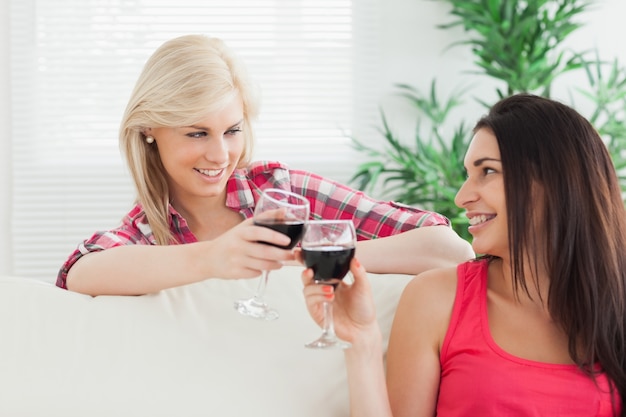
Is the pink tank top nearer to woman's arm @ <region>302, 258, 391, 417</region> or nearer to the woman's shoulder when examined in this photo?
the woman's shoulder

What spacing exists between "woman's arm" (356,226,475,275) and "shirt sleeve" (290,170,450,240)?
19cm

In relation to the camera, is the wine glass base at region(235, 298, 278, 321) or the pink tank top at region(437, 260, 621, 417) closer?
the wine glass base at region(235, 298, 278, 321)

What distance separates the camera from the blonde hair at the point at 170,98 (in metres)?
2.08

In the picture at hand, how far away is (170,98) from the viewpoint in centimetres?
208

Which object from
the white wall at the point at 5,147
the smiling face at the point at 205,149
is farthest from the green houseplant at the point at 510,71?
the white wall at the point at 5,147

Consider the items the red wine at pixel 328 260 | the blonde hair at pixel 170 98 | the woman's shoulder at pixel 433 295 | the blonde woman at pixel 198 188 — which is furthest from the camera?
the blonde hair at pixel 170 98

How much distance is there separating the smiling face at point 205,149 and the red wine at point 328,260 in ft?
2.71

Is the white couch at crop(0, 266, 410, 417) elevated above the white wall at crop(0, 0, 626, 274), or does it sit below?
below

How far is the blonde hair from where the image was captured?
2076 millimetres

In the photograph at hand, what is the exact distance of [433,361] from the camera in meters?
1.70

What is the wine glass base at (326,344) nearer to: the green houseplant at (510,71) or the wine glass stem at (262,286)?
the wine glass stem at (262,286)

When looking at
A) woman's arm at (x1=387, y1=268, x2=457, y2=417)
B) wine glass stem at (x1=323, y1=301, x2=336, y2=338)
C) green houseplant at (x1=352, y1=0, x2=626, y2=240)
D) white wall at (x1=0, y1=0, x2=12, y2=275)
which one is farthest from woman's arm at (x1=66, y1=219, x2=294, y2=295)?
white wall at (x1=0, y1=0, x2=12, y2=275)

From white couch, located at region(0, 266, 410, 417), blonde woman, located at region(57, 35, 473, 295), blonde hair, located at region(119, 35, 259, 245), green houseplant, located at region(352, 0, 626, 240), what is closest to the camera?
white couch, located at region(0, 266, 410, 417)

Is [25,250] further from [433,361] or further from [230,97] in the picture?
[433,361]
